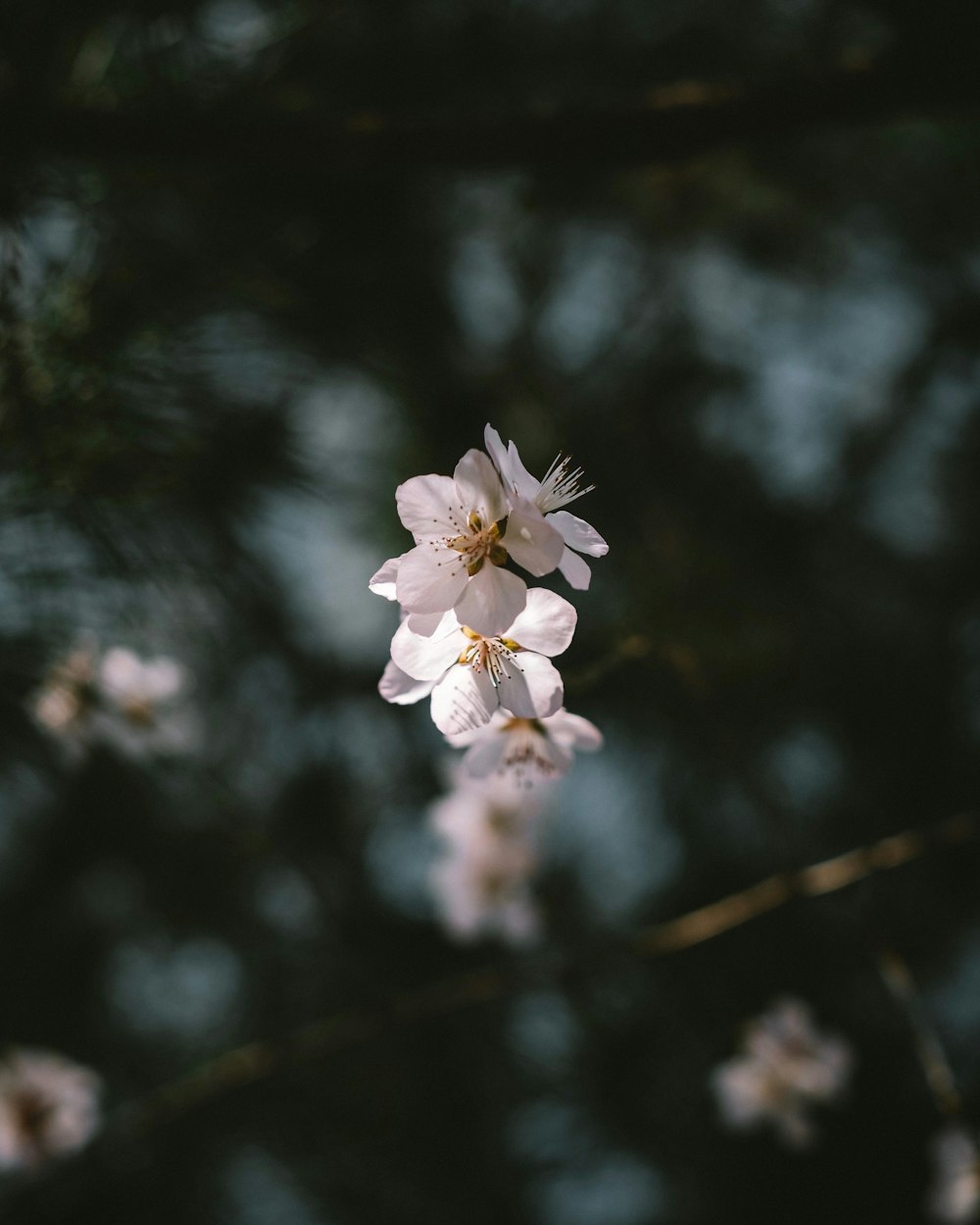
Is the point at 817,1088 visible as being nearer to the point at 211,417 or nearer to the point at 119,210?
the point at 211,417

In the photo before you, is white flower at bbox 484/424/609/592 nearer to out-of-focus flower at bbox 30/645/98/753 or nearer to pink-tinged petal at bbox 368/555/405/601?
pink-tinged petal at bbox 368/555/405/601

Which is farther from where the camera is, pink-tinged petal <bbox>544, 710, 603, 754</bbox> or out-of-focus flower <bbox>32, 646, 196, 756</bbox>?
out-of-focus flower <bbox>32, 646, 196, 756</bbox>

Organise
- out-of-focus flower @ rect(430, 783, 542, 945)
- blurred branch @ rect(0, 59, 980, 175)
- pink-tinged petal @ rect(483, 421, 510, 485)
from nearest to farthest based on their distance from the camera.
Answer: pink-tinged petal @ rect(483, 421, 510, 485), blurred branch @ rect(0, 59, 980, 175), out-of-focus flower @ rect(430, 783, 542, 945)

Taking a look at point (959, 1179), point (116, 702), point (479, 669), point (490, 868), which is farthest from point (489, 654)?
point (959, 1179)

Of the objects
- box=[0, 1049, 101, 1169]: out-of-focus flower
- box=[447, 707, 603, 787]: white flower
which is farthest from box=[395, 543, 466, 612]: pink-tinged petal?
box=[0, 1049, 101, 1169]: out-of-focus flower

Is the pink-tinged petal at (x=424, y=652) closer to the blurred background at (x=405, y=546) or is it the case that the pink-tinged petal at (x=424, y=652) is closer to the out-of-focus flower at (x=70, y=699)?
the blurred background at (x=405, y=546)

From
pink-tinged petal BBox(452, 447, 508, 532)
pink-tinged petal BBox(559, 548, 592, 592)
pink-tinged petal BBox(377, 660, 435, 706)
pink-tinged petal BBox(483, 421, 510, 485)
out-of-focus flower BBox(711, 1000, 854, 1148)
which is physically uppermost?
pink-tinged petal BBox(452, 447, 508, 532)

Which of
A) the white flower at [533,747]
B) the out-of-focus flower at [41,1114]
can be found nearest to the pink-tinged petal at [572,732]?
the white flower at [533,747]
